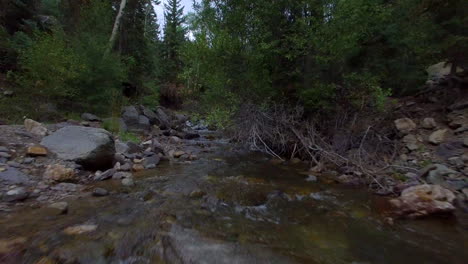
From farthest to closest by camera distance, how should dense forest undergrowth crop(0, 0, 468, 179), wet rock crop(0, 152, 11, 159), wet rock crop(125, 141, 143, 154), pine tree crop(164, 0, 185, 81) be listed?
pine tree crop(164, 0, 185, 81) → dense forest undergrowth crop(0, 0, 468, 179) → wet rock crop(125, 141, 143, 154) → wet rock crop(0, 152, 11, 159)

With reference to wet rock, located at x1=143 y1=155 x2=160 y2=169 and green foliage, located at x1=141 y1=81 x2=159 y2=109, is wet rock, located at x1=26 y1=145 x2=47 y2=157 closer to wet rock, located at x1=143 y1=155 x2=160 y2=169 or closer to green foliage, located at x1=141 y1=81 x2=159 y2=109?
wet rock, located at x1=143 y1=155 x2=160 y2=169

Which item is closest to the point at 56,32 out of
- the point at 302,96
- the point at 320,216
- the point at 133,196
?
the point at 133,196

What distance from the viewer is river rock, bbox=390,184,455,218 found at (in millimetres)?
3875

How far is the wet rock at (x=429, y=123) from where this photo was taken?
7168 mm

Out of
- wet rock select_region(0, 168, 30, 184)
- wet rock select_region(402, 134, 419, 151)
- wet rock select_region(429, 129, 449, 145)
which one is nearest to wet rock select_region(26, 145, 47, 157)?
wet rock select_region(0, 168, 30, 184)

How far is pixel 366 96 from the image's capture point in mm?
7898

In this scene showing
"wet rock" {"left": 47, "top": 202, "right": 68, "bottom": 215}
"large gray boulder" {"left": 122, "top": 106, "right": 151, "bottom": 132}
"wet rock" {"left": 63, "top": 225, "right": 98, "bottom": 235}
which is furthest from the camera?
"large gray boulder" {"left": 122, "top": 106, "right": 151, "bottom": 132}

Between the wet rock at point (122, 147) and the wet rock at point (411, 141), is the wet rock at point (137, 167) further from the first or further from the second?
the wet rock at point (411, 141)

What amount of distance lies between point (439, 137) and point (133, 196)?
24.3ft

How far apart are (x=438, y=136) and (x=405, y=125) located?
1.10 meters

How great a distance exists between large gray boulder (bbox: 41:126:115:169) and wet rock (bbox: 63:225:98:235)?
246 cm

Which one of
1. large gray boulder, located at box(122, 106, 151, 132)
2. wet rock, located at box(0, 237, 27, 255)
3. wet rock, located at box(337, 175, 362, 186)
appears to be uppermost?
large gray boulder, located at box(122, 106, 151, 132)

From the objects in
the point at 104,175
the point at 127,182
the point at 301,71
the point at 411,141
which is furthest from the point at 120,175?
the point at 411,141

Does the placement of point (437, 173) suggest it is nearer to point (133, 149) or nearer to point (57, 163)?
point (133, 149)
